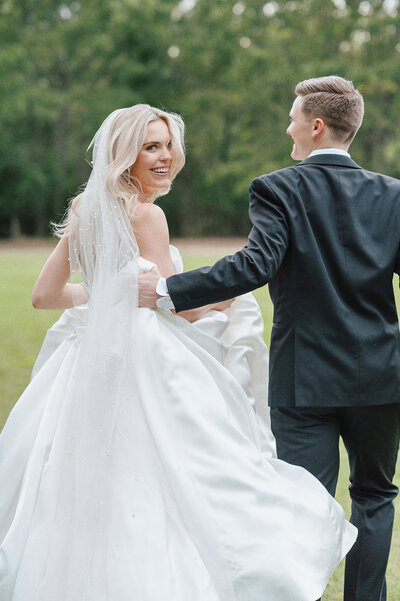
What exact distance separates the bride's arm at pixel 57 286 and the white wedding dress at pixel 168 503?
38cm

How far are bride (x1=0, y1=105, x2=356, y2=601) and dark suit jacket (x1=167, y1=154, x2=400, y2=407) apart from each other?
258 millimetres

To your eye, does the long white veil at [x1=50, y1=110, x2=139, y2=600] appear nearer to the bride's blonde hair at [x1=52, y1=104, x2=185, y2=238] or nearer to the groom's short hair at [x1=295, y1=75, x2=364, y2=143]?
the bride's blonde hair at [x1=52, y1=104, x2=185, y2=238]

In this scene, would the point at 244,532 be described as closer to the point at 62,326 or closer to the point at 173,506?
the point at 173,506

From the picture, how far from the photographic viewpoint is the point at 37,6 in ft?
128

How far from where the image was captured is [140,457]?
112 inches

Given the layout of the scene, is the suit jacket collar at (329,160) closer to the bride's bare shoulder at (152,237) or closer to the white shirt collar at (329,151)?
the white shirt collar at (329,151)

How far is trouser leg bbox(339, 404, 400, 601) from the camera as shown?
2984mm

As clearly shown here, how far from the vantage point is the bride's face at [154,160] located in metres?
3.25

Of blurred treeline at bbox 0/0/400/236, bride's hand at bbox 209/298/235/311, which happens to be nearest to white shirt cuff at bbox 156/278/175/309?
bride's hand at bbox 209/298/235/311

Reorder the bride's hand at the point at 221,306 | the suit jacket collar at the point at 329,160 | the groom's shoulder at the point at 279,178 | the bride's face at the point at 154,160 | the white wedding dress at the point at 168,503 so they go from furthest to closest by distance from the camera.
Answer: the bride's hand at the point at 221,306
the bride's face at the point at 154,160
the suit jacket collar at the point at 329,160
the groom's shoulder at the point at 279,178
the white wedding dress at the point at 168,503

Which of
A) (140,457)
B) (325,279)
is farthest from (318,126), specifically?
(140,457)

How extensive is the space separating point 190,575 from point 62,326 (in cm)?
136

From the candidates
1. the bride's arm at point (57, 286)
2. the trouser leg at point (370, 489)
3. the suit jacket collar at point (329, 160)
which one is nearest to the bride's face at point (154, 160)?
the bride's arm at point (57, 286)

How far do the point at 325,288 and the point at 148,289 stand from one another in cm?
66
